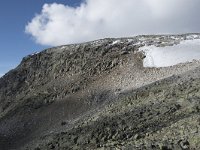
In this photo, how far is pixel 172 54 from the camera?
170 ft

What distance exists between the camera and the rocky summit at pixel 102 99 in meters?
29.5

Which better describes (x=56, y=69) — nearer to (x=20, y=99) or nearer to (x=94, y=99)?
(x=20, y=99)

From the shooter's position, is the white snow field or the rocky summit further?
the white snow field

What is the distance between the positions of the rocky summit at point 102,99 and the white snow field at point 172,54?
0.72 metres

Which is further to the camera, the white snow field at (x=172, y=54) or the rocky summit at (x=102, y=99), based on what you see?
the white snow field at (x=172, y=54)

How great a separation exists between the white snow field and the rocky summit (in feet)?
2.36

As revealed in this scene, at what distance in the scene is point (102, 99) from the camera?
157 feet

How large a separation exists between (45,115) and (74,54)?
12759mm

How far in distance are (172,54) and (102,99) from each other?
1011cm

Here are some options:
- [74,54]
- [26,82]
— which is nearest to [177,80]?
[74,54]

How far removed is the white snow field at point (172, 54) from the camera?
49188 millimetres

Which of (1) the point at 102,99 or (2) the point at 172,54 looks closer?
(1) the point at 102,99

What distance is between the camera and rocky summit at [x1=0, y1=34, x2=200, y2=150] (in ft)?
96.8

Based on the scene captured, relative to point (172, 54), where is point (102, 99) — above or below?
below
